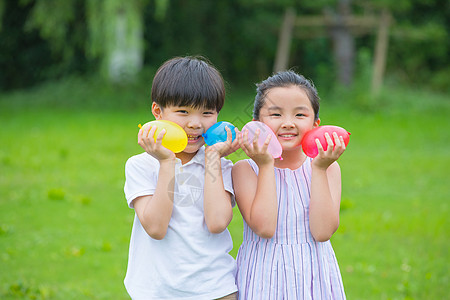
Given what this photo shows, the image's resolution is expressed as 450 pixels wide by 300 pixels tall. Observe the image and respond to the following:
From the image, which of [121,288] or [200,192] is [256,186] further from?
[121,288]

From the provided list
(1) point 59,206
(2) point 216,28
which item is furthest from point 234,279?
(2) point 216,28

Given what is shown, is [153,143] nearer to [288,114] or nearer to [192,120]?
[192,120]

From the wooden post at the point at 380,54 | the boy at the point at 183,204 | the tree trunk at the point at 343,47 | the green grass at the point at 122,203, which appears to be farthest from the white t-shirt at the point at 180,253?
the tree trunk at the point at 343,47

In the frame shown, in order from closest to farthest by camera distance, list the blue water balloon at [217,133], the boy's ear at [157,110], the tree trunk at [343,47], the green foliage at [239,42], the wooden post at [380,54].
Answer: the blue water balloon at [217,133]
the boy's ear at [157,110]
the wooden post at [380,54]
the tree trunk at [343,47]
the green foliage at [239,42]

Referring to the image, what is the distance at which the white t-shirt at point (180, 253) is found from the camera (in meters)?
2.44

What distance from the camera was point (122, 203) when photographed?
6855mm

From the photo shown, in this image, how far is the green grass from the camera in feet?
15.3

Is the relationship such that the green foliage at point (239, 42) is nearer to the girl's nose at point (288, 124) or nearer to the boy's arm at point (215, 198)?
the girl's nose at point (288, 124)

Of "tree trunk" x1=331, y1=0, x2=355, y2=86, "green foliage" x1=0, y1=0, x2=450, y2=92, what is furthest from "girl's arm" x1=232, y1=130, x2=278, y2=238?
"green foliage" x1=0, y1=0, x2=450, y2=92

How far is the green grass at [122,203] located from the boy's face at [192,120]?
0.24 meters

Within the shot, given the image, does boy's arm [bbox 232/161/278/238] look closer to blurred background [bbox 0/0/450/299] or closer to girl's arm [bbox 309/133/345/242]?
girl's arm [bbox 309/133/345/242]

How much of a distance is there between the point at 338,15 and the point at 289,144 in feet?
43.6

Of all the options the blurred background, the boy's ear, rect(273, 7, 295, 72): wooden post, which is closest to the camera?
the boy's ear

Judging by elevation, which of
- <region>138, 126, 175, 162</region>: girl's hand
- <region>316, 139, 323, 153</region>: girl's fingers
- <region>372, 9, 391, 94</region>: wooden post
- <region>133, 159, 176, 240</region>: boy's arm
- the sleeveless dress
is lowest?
the sleeveless dress
